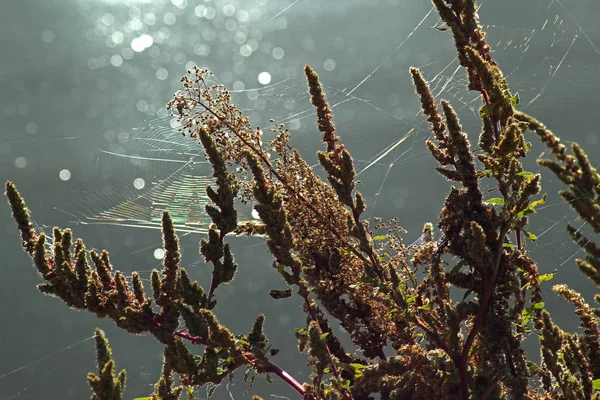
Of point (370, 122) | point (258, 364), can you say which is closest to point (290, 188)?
point (258, 364)

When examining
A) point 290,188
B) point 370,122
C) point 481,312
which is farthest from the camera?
point 370,122

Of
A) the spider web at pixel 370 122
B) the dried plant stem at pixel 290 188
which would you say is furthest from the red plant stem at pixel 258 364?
the spider web at pixel 370 122

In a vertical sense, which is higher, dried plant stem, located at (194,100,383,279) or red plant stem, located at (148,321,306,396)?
dried plant stem, located at (194,100,383,279)

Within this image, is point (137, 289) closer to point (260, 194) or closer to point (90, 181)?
point (260, 194)

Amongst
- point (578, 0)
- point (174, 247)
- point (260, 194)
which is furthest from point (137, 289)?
point (578, 0)

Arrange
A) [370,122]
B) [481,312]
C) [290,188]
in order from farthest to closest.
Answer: [370,122] → [290,188] → [481,312]

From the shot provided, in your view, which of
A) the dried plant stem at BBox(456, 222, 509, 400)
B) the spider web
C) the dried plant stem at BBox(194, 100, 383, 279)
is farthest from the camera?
the spider web

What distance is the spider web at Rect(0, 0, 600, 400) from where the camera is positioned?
1656 mm

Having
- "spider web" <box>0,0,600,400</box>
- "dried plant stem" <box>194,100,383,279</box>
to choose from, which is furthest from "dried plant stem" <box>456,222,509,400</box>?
"spider web" <box>0,0,600,400</box>

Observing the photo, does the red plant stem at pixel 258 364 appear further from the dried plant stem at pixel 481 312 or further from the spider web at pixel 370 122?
the spider web at pixel 370 122

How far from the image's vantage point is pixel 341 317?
0.67 meters

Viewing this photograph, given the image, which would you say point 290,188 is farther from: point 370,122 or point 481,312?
point 370,122

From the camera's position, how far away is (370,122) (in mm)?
2348

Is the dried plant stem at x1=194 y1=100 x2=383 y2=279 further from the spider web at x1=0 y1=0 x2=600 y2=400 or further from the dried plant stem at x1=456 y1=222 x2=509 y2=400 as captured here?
the spider web at x1=0 y1=0 x2=600 y2=400
